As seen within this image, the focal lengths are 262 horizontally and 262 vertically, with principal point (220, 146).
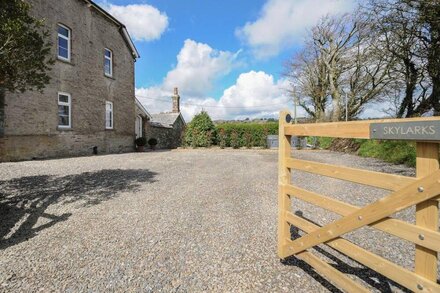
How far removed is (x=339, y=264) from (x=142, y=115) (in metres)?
21.4

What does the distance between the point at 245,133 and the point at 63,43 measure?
15115 millimetres

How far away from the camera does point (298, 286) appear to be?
270 centimetres

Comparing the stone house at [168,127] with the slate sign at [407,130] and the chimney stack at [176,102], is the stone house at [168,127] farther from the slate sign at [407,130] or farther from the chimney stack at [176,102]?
the slate sign at [407,130]

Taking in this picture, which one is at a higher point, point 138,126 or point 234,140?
point 138,126

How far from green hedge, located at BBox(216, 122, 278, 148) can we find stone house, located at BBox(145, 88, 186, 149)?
14.2 ft

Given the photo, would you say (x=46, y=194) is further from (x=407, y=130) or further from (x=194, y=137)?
(x=194, y=137)

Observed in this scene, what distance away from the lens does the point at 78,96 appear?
1457 centimetres

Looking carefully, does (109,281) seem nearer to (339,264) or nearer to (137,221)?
(137,221)

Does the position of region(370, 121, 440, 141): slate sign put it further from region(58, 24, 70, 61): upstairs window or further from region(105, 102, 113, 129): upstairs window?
region(105, 102, 113, 129): upstairs window

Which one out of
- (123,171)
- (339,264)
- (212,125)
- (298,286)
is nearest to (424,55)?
(339,264)

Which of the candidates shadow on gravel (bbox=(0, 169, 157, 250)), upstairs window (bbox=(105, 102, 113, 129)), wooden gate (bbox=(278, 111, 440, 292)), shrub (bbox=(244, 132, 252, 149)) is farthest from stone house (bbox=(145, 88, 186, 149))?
wooden gate (bbox=(278, 111, 440, 292))

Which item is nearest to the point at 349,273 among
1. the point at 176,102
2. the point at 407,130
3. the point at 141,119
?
the point at 407,130

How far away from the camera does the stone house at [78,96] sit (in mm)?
11852

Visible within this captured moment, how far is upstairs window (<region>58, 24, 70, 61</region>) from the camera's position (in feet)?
44.8
